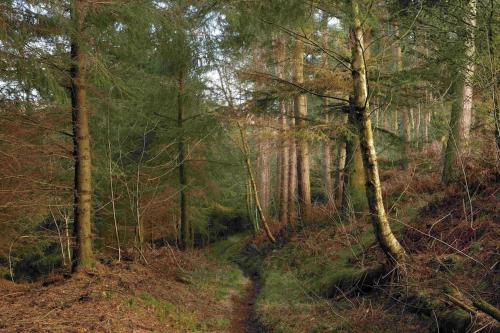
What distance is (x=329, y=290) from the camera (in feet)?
29.0

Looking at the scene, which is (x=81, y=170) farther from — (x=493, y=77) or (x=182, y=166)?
(x=182, y=166)

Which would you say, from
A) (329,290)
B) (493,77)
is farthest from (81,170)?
(493,77)

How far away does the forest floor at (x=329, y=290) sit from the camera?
18.1 ft

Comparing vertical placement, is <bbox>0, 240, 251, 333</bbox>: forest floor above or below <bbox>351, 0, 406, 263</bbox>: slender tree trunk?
below

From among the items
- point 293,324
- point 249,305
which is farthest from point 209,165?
point 293,324

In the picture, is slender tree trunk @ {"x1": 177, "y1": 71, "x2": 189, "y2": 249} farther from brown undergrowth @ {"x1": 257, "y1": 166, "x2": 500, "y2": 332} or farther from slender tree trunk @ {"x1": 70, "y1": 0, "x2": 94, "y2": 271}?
slender tree trunk @ {"x1": 70, "y1": 0, "x2": 94, "y2": 271}

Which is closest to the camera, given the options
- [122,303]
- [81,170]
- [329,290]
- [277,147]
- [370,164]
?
[370,164]

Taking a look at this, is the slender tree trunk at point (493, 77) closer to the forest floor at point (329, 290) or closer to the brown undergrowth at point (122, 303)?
the forest floor at point (329, 290)

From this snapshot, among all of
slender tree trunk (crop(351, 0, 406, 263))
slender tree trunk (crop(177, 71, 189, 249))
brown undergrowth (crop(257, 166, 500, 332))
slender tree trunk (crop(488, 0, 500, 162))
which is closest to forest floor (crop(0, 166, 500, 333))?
brown undergrowth (crop(257, 166, 500, 332))

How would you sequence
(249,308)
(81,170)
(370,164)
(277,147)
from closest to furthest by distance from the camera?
(370,164) → (81,170) → (249,308) → (277,147)

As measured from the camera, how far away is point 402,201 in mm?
11852

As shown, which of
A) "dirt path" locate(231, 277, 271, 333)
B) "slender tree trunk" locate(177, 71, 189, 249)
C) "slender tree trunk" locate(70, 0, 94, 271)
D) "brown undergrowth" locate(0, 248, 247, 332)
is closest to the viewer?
"brown undergrowth" locate(0, 248, 247, 332)

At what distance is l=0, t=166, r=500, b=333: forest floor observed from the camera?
18.1 ft

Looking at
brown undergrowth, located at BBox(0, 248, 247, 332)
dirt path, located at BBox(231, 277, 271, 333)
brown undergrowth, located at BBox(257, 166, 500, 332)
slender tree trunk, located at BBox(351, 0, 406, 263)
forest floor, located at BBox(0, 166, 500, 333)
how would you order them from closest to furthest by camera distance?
brown undergrowth, located at BBox(257, 166, 500, 332) < forest floor, located at BBox(0, 166, 500, 333) < brown undergrowth, located at BBox(0, 248, 247, 332) < slender tree trunk, located at BBox(351, 0, 406, 263) < dirt path, located at BBox(231, 277, 271, 333)
